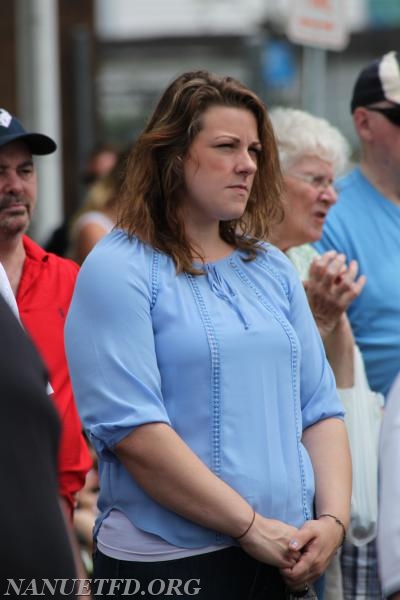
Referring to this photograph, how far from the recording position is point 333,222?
4539mm

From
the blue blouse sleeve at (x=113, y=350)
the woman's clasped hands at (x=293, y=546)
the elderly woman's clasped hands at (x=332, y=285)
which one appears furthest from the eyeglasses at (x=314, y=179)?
the woman's clasped hands at (x=293, y=546)

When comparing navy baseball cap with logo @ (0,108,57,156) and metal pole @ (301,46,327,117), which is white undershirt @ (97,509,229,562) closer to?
navy baseball cap with logo @ (0,108,57,156)

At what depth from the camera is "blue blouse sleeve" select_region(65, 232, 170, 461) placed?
10.2 ft

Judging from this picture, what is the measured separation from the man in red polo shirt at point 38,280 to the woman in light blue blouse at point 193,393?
0.73 metres

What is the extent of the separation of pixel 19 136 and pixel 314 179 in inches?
39.9

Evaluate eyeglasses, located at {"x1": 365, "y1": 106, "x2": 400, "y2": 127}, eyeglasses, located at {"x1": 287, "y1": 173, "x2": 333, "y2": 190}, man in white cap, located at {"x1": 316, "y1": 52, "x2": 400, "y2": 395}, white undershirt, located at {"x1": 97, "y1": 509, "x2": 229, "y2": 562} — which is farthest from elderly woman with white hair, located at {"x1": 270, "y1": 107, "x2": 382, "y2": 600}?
white undershirt, located at {"x1": 97, "y1": 509, "x2": 229, "y2": 562}

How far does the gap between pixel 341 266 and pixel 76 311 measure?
108cm

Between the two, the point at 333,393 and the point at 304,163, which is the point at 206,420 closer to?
the point at 333,393

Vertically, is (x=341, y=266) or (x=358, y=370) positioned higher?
(x=341, y=266)

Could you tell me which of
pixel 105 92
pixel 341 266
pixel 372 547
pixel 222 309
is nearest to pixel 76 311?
pixel 222 309

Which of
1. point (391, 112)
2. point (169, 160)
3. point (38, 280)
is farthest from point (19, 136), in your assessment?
point (391, 112)

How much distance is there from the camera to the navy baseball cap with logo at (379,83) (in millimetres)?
4668

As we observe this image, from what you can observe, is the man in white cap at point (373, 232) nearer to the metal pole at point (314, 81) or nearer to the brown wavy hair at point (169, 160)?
the brown wavy hair at point (169, 160)

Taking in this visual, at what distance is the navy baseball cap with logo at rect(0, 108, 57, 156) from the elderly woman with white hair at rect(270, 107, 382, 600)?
2.66ft
